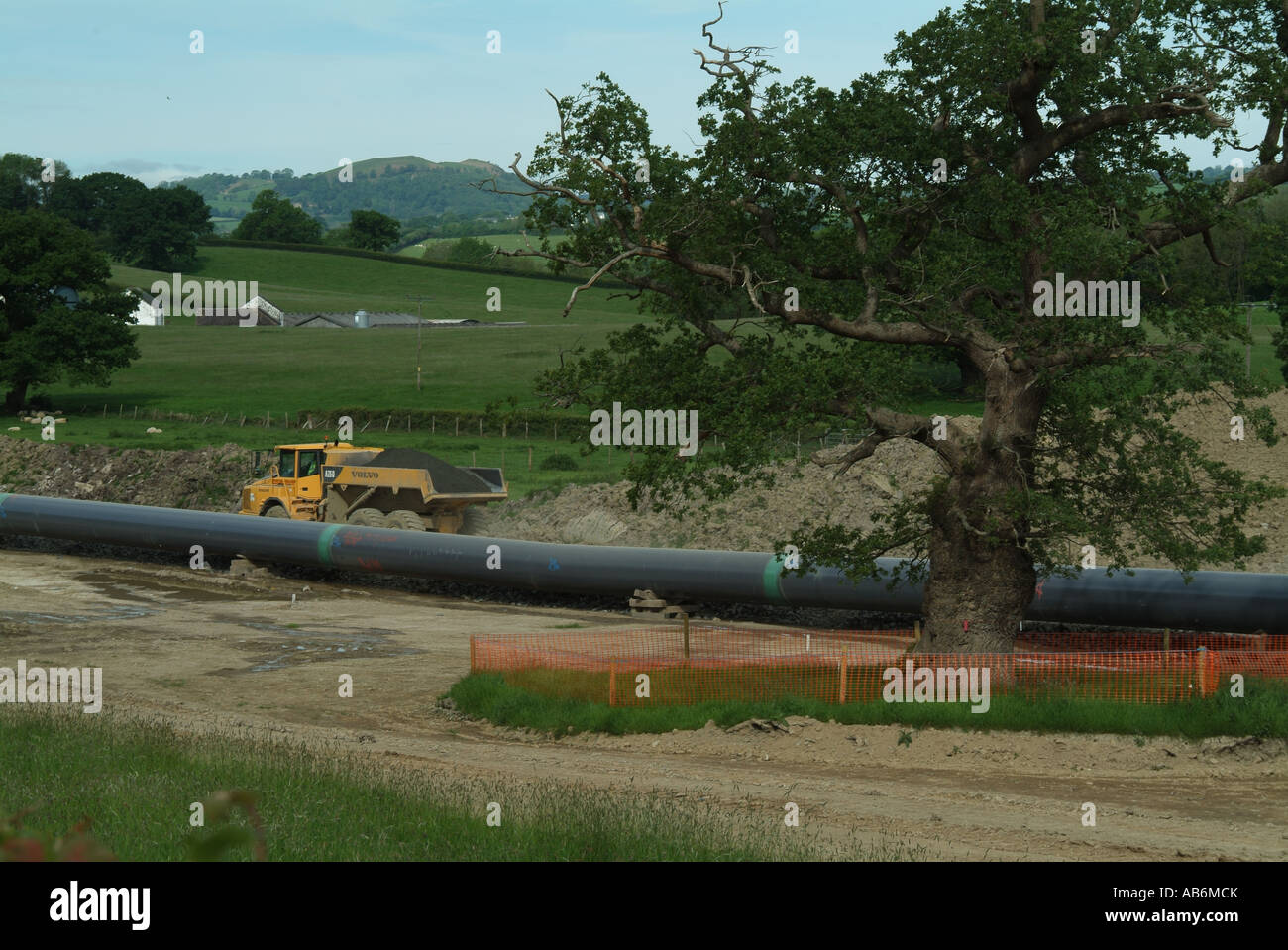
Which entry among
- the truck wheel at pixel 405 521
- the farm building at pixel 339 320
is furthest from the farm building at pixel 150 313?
the truck wheel at pixel 405 521

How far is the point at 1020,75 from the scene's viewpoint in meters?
18.0

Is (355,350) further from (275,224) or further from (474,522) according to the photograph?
(275,224)

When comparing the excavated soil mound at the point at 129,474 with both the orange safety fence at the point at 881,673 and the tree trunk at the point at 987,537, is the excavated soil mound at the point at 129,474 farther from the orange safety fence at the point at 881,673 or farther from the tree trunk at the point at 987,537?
the tree trunk at the point at 987,537

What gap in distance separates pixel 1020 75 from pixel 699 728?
33.3 ft

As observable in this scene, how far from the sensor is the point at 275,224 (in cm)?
19225

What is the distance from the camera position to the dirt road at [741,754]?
44.8 feet

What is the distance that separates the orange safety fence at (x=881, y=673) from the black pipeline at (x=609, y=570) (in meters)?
0.90

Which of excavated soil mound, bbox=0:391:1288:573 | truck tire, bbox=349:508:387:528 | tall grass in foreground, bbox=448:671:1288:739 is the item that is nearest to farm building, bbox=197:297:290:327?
excavated soil mound, bbox=0:391:1288:573

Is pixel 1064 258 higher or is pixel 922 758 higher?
pixel 1064 258

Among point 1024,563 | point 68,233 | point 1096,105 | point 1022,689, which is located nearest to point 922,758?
point 1022,689

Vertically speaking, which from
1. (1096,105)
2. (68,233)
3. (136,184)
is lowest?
(1096,105)
